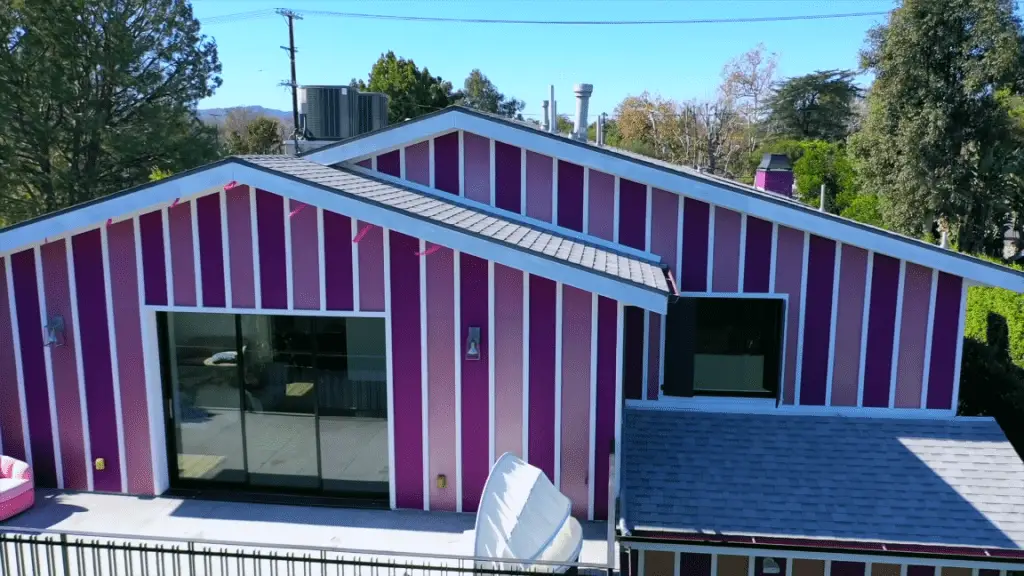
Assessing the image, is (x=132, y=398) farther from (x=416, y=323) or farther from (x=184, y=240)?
(x=416, y=323)

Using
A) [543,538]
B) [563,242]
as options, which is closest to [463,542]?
[543,538]

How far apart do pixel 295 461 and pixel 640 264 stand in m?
4.58

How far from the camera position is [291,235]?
7.57 meters

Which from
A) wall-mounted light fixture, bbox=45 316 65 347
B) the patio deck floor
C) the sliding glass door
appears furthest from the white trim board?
the patio deck floor

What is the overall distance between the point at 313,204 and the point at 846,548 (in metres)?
5.98

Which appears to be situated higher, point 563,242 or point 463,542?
point 563,242

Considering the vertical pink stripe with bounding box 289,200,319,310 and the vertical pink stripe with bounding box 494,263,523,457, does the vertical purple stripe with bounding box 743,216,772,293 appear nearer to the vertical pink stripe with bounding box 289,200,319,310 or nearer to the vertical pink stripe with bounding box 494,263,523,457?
the vertical pink stripe with bounding box 494,263,523,457

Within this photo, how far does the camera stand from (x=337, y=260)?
7.57 m

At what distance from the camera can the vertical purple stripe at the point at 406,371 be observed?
7.50m

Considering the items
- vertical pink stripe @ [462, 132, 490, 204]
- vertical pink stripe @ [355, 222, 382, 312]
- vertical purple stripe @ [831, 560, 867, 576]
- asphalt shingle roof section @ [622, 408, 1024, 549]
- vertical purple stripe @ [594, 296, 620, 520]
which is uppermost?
vertical pink stripe @ [462, 132, 490, 204]

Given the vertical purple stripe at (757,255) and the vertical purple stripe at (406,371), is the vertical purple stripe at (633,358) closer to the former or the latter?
the vertical purple stripe at (757,255)

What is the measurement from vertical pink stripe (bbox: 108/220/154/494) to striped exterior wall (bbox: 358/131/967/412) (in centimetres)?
456

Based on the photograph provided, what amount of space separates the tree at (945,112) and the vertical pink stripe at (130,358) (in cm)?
2701

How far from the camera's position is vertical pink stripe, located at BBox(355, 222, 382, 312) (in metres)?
7.49
